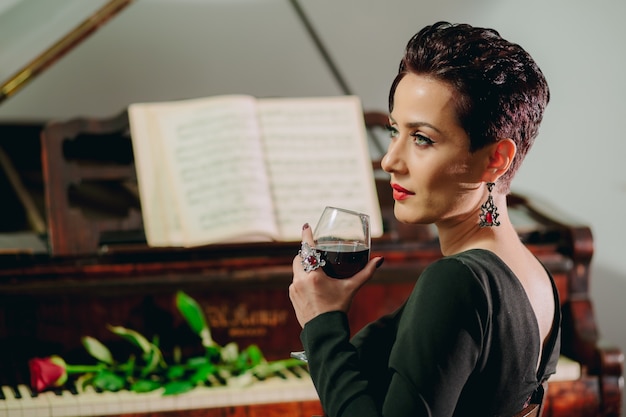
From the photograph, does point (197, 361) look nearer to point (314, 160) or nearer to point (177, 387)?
point (177, 387)

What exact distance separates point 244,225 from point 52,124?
0.69 metres

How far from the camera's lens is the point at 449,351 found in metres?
0.91

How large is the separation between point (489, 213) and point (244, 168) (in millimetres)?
1355

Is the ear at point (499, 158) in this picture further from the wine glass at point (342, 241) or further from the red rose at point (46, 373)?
the red rose at point (46, 373)

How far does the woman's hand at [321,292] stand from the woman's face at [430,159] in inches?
4.9

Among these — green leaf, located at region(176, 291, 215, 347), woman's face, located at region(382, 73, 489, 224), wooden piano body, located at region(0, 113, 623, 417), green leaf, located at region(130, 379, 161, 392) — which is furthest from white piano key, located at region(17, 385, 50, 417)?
woman's face, located at region(382, 73, 489, 224)

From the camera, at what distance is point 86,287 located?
2230mm

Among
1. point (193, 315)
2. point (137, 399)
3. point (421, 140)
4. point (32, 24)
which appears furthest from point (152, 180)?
point (421, 140)

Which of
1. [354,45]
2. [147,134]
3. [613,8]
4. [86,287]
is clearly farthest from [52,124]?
[613,8]

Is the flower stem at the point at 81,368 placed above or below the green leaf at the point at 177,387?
above

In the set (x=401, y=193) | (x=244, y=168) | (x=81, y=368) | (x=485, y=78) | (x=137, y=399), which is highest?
(x=244, y=168)

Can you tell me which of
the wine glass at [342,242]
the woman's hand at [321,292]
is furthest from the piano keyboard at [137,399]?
the woman's hand at [321,292]

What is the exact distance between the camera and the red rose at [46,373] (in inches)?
81.0

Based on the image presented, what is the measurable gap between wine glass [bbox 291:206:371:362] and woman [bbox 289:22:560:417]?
0.13 feet
